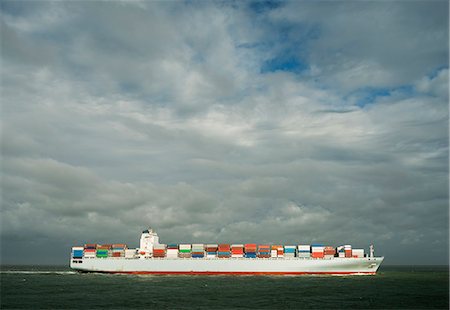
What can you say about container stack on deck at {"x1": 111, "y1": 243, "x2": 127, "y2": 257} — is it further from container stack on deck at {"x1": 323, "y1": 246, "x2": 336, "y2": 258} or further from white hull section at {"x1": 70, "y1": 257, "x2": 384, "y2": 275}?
container stack on deck at {"x1": 323, "y1": 246, "x2": 336, "y2": 258}

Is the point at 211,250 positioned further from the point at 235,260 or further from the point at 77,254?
the point at 77,254

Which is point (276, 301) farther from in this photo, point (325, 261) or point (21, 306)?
point (325, 261)

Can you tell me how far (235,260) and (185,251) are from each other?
14.9m

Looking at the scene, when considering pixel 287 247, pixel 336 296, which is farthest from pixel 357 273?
pixel 336 296

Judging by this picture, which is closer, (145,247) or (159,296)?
(159,296)

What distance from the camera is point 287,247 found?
344 feet

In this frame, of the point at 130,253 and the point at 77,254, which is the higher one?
the point at 130,253

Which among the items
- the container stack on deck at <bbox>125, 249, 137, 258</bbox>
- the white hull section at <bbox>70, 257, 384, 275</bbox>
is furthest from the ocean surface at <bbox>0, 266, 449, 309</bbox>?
the container stack on deck at <bbox>125, 249, 137, 258</bbox>

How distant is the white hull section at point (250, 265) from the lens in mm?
101000

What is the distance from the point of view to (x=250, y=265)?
10219cm

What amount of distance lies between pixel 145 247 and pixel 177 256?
11.7 m

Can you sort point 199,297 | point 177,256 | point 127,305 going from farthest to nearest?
point 177,256, point 199,297, point 127,305

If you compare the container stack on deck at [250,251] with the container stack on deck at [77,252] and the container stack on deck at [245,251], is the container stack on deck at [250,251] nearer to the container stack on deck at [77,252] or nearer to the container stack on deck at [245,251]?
the container stack on deck at [245,251]

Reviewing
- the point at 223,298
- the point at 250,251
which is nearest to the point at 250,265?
the point at 250,251
